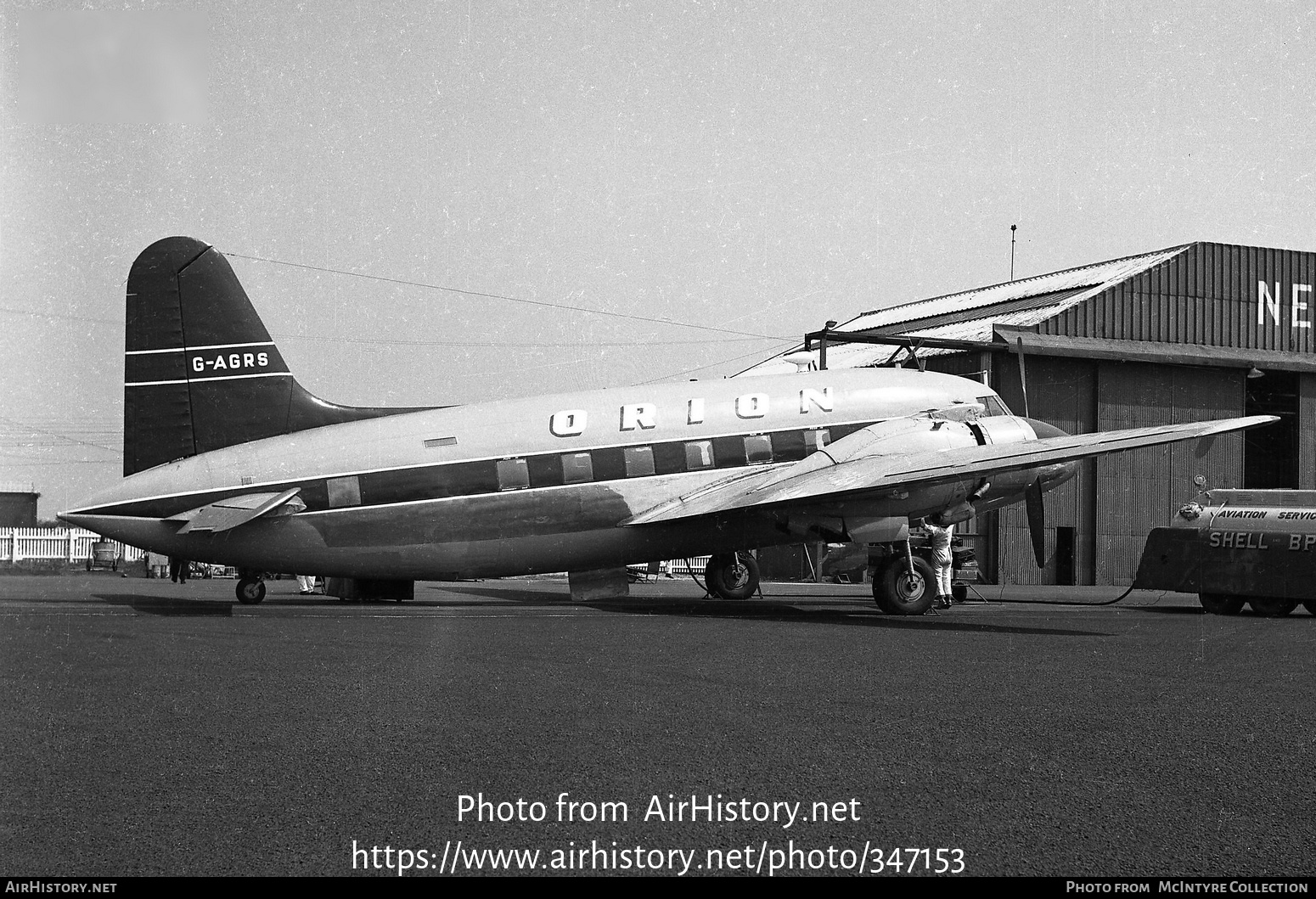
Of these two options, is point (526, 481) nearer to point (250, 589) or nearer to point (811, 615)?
point (811, 615)

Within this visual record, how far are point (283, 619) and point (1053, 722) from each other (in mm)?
12410

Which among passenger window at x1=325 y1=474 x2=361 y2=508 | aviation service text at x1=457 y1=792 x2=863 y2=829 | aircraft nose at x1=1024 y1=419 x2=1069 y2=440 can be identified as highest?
aircraft nose at x1=1024 y1=419 x2=1069 y2=440

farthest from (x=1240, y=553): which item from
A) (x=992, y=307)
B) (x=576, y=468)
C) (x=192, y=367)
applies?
(x=992, y=307)

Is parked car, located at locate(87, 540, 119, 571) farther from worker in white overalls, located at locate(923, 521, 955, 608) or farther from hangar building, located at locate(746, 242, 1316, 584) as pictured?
worker in white overalls, located at locate(923, 521, 955, 608)

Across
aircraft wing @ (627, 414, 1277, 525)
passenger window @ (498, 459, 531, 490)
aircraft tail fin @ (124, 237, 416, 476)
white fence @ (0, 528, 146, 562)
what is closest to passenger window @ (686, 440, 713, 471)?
aircraft wing @ (627, 414, 1277, 525)

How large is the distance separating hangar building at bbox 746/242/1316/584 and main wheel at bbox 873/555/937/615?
2703cm

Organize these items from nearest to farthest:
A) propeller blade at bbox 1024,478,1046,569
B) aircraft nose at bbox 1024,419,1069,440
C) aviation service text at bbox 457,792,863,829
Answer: aviation service text at bbox 457,792,863,829 < propeller blade at bbox 1024,478,1046,569 < aircraft nose at bbox 1024,419,1069,440

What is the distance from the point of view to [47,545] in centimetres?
6494

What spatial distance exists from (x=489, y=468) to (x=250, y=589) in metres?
6.32

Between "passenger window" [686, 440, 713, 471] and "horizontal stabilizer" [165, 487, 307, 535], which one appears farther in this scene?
"passenger window" [686, 440, 713, 471]

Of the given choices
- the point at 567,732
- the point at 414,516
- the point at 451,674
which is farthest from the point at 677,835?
the point at 414,516

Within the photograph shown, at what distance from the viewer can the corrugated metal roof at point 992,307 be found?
169ft

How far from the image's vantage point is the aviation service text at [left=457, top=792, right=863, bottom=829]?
19.2ft

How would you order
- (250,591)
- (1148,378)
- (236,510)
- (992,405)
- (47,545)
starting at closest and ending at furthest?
(236,510) → (250,591) → (992,405) → (1148,378) → (47,545)
